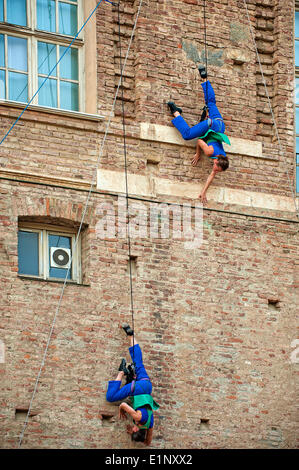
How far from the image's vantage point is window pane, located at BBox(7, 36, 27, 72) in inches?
813

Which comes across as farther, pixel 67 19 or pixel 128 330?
pixel 67 19

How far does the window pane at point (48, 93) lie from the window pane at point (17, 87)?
231mm

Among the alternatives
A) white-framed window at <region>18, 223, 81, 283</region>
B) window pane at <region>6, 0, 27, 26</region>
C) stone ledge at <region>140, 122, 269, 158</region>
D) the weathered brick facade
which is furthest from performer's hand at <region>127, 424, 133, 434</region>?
window pane at <region>6, 0, 27, 26</region>

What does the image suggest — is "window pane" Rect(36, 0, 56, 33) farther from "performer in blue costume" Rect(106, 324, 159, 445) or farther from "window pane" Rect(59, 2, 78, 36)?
"performer in blue costume" Rect(106, 324, 159, 445)

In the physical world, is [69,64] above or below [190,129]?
above

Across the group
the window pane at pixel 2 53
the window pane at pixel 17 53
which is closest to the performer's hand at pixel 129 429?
the window pane at pixel 17 53

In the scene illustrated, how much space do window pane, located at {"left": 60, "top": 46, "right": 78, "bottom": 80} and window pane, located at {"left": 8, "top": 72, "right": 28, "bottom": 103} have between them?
64cm

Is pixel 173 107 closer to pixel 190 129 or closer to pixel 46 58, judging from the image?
pixel 190 129

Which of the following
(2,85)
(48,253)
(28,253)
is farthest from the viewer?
(2,85)

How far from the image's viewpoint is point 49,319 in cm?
1948

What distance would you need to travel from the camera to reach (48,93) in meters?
20.8

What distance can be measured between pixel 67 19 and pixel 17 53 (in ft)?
3.28

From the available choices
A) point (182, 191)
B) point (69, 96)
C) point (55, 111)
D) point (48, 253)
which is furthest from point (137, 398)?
point (69, 96)
